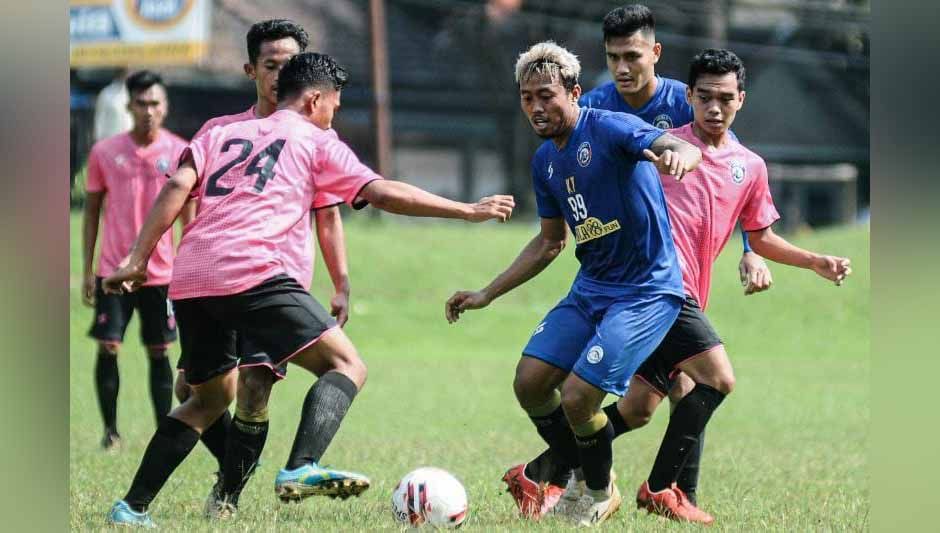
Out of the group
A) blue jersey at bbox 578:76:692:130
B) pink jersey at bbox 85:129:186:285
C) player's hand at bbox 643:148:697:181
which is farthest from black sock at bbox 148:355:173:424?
player's hand at bbox 643:148:697:181

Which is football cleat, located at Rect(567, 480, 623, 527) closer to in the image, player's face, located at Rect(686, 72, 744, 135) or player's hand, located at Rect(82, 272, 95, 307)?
player's face, located at Rect(686, 72, 744, 135)

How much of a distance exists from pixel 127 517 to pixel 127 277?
988 millimetres

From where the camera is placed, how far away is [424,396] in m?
12.1

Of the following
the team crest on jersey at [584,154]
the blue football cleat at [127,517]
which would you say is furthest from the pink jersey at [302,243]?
the blue football cleat at [127,517]

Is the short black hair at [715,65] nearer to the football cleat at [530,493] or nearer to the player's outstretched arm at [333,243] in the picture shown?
the player's outstretched arm at [333,243]

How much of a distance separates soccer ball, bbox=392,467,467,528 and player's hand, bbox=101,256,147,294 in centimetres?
137

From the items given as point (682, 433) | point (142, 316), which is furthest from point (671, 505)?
point (142, 316)

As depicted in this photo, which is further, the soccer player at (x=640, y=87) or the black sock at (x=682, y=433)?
the soccer player at (x=640, y=87)

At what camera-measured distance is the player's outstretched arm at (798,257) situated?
5762 mm

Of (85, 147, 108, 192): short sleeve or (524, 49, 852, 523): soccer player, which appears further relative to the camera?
(85, 147, 108, 192): short sleeve

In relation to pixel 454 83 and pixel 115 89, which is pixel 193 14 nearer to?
pixel 115 89

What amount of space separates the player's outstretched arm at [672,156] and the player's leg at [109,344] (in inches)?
188

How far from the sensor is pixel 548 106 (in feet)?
17.9

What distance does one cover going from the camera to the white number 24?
554 cm
